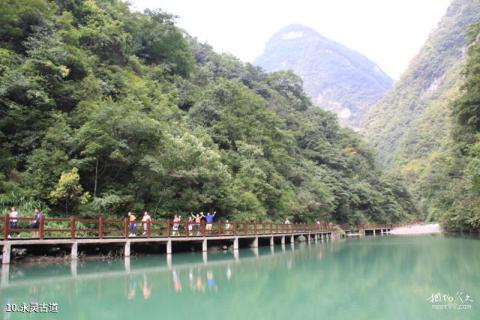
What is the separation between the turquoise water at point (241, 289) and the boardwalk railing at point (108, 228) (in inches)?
49.1

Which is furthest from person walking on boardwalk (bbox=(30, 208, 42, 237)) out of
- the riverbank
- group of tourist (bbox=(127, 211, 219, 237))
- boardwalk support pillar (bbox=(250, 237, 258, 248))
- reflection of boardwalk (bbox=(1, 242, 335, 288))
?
the riverbank

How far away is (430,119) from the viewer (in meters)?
108

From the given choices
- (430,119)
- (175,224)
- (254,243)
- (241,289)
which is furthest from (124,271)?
(430,119)

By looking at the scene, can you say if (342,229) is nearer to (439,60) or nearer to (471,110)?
(471,110)

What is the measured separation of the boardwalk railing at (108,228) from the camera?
616 inches

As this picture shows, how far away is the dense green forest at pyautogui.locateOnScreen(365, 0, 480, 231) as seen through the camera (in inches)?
1636

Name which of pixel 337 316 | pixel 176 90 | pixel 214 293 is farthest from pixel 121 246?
pixel 176 90

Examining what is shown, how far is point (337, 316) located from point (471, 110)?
1297 inches

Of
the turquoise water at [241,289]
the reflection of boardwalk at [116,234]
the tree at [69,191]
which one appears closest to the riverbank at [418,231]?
the reflection of boardwalk at [116,234]

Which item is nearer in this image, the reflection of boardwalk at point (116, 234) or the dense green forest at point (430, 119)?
the reflection of boardwalk at point (116, 234)

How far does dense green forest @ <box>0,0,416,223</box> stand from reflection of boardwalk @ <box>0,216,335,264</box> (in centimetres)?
125

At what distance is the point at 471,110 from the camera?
1437 inches

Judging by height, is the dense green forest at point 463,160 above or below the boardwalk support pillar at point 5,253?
above

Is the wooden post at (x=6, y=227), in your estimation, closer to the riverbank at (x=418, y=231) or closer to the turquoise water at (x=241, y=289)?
the turquoise water at (x=241, y=289)
